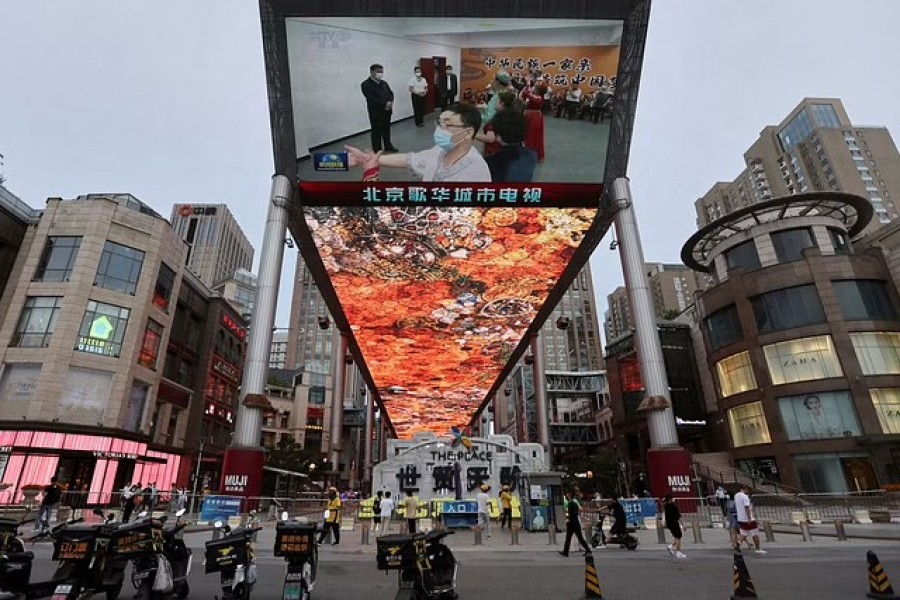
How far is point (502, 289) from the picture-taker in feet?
107

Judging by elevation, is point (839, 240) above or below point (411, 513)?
above

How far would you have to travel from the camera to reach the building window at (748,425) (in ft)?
120

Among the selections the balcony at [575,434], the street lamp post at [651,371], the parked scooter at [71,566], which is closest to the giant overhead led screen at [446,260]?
the street lamp post at [651,371]

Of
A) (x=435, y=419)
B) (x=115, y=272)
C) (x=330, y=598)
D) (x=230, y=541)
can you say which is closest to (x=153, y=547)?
(x=230, y=541)

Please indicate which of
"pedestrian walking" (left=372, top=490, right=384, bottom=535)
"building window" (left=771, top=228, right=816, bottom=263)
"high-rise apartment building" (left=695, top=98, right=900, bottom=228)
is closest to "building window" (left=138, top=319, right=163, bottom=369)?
"pedestrian walking" (left=372, top=490, right=384, bottom=535)

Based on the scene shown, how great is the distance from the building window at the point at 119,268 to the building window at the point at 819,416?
45164 mm

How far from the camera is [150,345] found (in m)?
35.2

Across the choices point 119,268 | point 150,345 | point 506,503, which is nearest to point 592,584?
point 506,503

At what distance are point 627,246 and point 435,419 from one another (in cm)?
5682

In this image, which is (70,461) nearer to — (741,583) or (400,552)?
(400,552)

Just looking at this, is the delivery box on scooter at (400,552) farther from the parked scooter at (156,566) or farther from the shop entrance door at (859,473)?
the shop entrance door at (859,473)

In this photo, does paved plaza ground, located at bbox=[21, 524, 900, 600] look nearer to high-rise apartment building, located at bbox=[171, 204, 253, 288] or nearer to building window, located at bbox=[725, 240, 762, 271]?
building window, located at bbox=[725, 240, 762, 271]

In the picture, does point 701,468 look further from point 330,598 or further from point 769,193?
point 769,193

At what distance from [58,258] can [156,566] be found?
32868 mm
